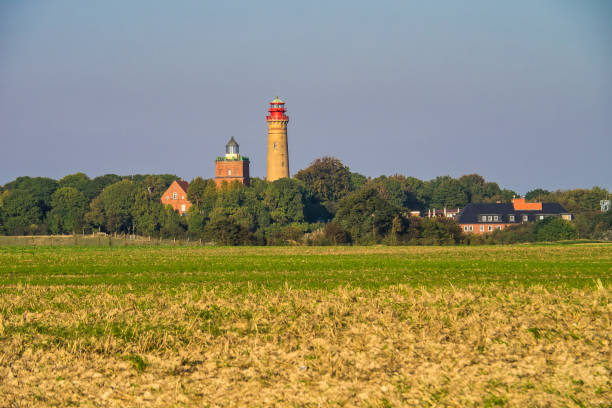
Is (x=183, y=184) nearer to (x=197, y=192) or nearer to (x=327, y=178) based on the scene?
(x=197, y=192)

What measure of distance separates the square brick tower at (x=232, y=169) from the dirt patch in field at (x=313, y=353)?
129 meters

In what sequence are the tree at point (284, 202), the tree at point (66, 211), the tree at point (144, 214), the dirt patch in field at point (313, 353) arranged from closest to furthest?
the dirt patch in field at point (313, 353) < the tree at point (284, 202) < the tree at point (144, 214) < the tree at point (66, 211)

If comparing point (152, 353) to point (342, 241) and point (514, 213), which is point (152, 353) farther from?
point (514, 213)

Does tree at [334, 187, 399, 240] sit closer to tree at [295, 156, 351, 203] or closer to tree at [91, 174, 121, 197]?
tree at [295, 156, 351, 203]

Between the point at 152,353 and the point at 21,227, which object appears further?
the point at 21,227

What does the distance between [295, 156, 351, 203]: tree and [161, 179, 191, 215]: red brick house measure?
952 inches

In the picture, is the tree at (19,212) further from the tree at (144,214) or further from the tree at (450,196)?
the tree at (450,196)

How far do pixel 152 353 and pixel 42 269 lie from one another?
27.2 metres

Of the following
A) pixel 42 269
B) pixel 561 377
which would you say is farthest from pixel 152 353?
pixel 42 269

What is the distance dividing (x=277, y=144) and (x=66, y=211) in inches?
1498

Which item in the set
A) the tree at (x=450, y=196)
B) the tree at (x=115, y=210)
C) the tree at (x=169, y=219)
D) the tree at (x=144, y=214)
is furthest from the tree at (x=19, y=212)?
the tree at (x=450, y=196)

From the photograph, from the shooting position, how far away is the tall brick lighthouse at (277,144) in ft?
480

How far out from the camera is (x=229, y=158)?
151000 millimetres

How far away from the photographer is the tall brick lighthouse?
146 meters
